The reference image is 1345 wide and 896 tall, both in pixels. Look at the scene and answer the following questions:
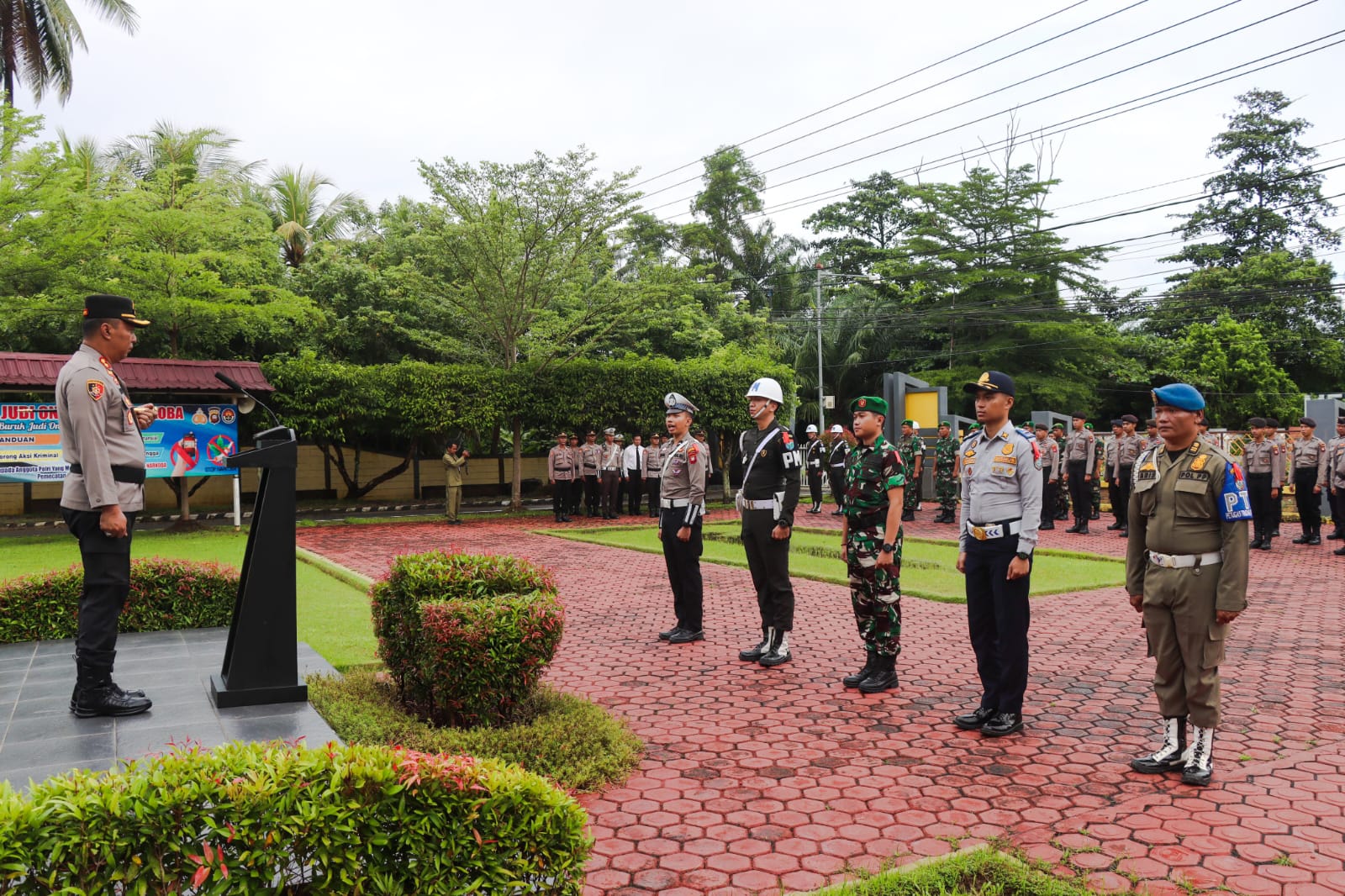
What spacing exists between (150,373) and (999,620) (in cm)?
1345

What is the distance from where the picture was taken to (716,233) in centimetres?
3666

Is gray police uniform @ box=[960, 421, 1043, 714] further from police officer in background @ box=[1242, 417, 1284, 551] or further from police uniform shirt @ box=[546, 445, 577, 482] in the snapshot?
police uniform shirt @ box=[546, 445, 577, 482]

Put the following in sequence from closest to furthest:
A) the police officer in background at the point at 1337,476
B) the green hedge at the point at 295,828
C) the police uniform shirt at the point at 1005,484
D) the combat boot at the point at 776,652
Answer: the green hedge at the point at 295,828, the police uniform shirt at the point at 1005,484, the combat boot at the point at 776,652, the police officer in background at the point at 1337,476

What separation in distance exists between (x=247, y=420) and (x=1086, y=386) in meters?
26.8

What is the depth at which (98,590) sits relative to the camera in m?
4.30

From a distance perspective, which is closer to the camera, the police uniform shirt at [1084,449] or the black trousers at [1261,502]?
the black trousers at [1261,502]

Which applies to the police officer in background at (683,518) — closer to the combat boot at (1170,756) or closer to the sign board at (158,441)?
the combat boot at (1170,756)

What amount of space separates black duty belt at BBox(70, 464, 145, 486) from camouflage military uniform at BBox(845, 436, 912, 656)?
3.93m

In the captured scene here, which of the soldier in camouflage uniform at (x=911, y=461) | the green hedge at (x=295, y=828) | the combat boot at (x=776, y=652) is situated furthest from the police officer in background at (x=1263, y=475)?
the green hedge at (x=295, y=828)

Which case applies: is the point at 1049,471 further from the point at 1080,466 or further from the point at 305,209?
the point at 305,209

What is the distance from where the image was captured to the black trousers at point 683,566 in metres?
6.76

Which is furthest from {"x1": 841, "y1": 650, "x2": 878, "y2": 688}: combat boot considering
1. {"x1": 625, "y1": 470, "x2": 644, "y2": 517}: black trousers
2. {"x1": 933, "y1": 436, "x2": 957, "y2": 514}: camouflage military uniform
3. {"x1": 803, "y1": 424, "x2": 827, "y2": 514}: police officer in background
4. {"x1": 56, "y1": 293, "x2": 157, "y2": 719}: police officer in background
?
{"x1": 625, "y1": 470, "x2": 644, "y2": 517}: black trousers

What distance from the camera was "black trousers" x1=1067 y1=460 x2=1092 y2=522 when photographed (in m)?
15.3

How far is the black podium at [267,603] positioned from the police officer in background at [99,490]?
45 centimetres
